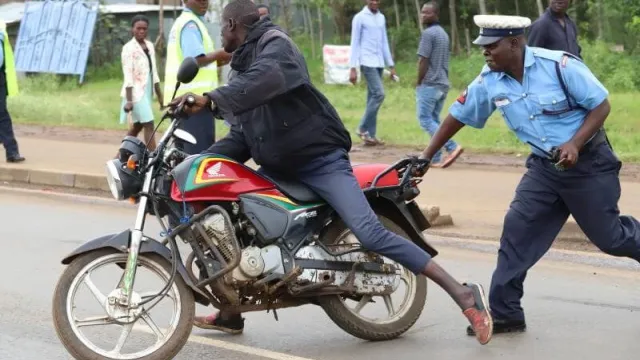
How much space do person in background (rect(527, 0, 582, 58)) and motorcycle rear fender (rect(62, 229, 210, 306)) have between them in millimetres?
5118

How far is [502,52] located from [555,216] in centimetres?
97

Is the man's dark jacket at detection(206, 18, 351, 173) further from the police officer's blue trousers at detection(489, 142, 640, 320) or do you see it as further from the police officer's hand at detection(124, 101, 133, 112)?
the police officer's hand at detection(124, 101, 133, 112)

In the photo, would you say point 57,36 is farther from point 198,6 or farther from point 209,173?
point 209,173

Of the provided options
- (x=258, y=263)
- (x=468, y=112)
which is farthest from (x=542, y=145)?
(x=258, y=263)

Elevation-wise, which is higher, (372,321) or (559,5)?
(559,5)

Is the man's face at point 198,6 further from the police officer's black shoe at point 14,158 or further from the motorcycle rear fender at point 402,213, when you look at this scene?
the police officer's black shoe at point 14,158

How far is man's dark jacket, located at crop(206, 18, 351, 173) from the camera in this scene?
4.93 meters

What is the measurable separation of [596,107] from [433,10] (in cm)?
682

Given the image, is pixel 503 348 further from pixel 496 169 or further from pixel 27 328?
pixel 496 169

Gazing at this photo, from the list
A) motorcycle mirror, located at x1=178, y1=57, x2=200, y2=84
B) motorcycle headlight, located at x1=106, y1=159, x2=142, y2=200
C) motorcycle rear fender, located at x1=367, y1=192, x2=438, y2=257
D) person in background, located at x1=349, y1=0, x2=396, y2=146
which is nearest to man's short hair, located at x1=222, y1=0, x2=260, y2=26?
motorcycle mirror, located at x1=178, y1=57, x2=200, y2=84

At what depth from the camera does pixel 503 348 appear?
554cm

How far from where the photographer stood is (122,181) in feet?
16.2

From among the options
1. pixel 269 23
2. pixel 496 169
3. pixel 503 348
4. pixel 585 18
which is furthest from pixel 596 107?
pixel 585 18

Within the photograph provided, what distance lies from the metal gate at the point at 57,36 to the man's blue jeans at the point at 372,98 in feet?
51.3
